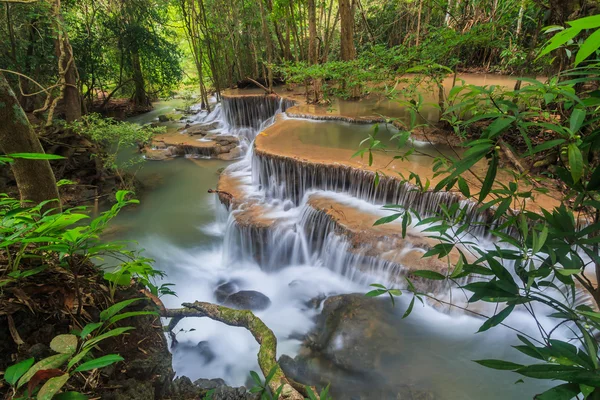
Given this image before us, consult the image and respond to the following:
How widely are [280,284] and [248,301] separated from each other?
71 centimetres

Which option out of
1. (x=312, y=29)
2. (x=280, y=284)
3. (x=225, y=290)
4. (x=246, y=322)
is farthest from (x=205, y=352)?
(x=312, y=29)

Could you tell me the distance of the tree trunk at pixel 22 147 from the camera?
78.7 inches

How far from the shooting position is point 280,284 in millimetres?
5172

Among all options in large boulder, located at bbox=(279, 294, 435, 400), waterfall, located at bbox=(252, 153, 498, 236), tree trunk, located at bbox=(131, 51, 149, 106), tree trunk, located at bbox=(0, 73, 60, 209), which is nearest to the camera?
tree trunk, located at bbox=(0, 73, 60, 209)

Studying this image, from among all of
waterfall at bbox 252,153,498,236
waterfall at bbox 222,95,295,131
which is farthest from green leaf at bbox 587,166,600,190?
waterfall at bbox 222,95,295,131

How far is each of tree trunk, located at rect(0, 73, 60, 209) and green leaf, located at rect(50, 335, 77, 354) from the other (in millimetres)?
1305

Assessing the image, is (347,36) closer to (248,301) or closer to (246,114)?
(246,114)

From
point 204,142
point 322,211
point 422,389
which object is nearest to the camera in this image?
point 422,389

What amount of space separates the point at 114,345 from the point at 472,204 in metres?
4.32

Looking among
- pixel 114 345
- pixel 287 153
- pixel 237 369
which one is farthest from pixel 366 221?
pixel 114 345

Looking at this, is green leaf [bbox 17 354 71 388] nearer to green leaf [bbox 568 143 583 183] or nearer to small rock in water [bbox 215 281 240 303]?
green leaf [bbox 568 143 583 183]

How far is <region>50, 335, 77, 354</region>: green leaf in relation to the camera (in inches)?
37.7

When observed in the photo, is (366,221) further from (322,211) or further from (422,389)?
(422,389)

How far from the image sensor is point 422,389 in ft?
10.4
